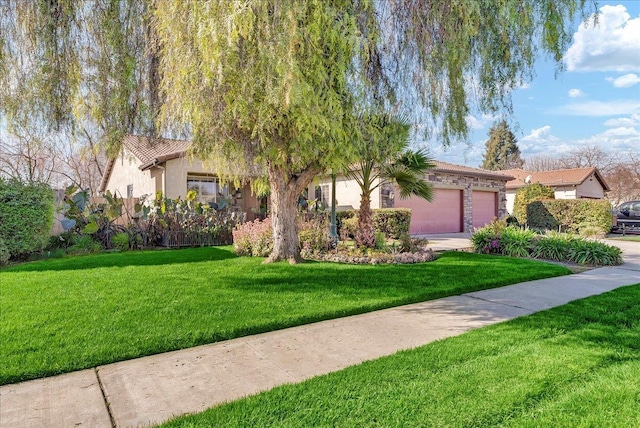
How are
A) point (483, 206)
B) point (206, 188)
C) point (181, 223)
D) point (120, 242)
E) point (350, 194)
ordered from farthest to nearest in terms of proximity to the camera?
point (483, 206) < point (350, 194) < point (206, 188) < point (181, 223) < point (120, 242)

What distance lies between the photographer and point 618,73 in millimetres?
6422

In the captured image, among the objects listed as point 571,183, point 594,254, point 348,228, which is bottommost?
point 594,254

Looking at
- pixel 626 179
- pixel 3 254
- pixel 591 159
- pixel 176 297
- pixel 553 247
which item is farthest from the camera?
pixel 591 159

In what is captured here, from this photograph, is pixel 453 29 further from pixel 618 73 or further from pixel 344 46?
pixel 618 73

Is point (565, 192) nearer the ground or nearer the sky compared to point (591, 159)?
nearer the ground

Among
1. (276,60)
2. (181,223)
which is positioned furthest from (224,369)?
(181,223)

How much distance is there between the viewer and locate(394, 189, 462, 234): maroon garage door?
1666 centimetres

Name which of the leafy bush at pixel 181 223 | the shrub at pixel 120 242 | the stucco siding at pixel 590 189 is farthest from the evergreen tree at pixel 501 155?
the shrub at pixel 120 242

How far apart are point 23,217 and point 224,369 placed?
8.19m

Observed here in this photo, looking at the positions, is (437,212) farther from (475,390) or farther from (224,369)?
(224,369)

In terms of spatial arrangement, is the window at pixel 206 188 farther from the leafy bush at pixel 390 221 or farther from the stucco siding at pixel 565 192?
the stucco siding at pixel 565 192

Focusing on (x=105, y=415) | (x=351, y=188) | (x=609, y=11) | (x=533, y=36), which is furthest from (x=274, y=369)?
(x=351, y=188)

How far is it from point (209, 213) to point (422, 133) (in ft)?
28.9

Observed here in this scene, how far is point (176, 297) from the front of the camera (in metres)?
5.39
